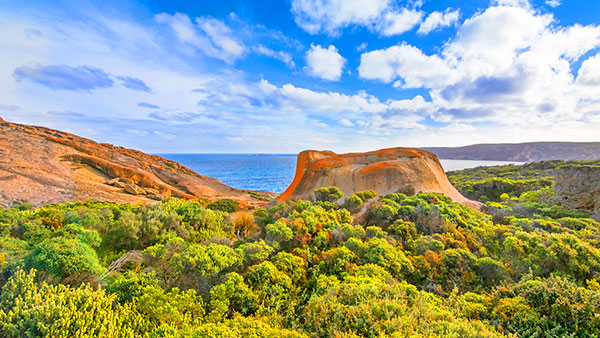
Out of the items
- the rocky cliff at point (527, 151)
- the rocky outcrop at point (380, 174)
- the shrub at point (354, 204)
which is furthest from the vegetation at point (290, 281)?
the rocky cliff at point (527, 151)

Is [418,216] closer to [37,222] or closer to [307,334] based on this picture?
[307,334]

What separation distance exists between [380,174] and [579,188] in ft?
33.0

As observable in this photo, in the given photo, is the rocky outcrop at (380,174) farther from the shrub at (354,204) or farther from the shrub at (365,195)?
the shrub at (354,204)

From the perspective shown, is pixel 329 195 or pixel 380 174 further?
pixel 380 174

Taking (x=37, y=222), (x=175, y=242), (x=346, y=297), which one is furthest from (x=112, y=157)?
(x=346, y=297)

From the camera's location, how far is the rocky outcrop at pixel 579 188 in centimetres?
1254

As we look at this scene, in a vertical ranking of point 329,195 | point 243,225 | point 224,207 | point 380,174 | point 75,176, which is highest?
point 75,176

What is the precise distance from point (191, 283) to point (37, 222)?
22.2ft

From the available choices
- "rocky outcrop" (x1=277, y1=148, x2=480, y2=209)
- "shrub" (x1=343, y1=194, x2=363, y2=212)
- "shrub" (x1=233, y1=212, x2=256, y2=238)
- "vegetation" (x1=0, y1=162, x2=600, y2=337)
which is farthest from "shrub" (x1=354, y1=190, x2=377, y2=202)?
"shrub" (x1=233, y1=212, x2=256, y2=238)

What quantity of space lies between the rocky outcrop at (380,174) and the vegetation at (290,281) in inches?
295

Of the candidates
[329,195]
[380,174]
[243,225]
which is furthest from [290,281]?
[380,174]

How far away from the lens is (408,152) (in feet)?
61.3

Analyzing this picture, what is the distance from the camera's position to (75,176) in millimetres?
25891

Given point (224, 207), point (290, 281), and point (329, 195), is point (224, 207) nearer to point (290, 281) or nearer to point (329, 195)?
point (329, 195)
